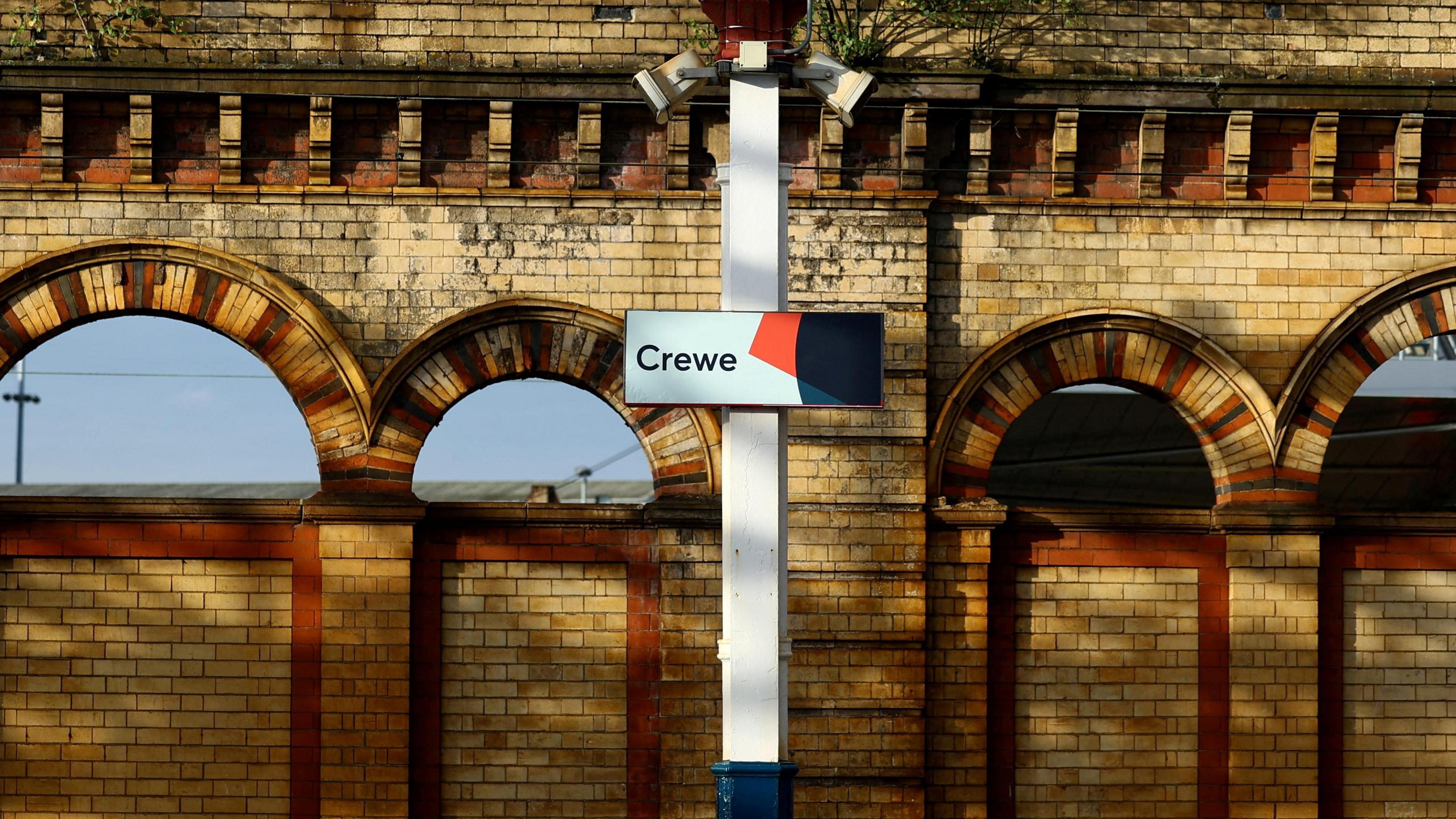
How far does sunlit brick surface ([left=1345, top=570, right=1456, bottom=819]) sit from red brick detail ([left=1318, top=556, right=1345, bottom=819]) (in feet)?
0.16

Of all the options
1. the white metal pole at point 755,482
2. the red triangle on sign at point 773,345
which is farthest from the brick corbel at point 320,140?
the red triangle on sign at point 773,345

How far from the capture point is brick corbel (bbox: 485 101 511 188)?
40.8ft

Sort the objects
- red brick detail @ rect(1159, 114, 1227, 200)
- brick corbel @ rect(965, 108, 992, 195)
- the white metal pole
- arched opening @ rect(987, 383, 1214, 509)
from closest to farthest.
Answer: the white metal pole, brick corbel @ rect(965, 108, 992, 195), red brick detail @ rect(1159, 114, 1227, 200), arched opening @ rect(987, 383, 1214, 509)

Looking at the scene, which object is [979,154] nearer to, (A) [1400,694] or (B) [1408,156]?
(B) [1408,156]

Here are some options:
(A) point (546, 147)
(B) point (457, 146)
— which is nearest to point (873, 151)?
(A) point (546, 147)

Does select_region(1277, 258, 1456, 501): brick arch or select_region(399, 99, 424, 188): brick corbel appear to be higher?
select_region(399, 99, 424, 188): brick corbel

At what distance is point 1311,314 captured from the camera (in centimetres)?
1274

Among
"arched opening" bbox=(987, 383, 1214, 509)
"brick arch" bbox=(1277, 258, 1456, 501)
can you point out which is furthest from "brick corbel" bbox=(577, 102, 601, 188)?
"arched opening" bbox=(987, 383, 1214, 509)

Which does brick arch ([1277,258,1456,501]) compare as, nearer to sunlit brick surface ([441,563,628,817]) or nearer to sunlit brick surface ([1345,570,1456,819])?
sunlit brick surface ([1345,570,1456,819])

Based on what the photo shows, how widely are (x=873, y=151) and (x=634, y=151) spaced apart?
6.09 feet

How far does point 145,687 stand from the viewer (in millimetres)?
12281

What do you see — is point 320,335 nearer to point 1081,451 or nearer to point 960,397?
point 960,397

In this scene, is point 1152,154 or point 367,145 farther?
point 1152,154

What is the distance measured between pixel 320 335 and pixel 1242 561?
724 cm
